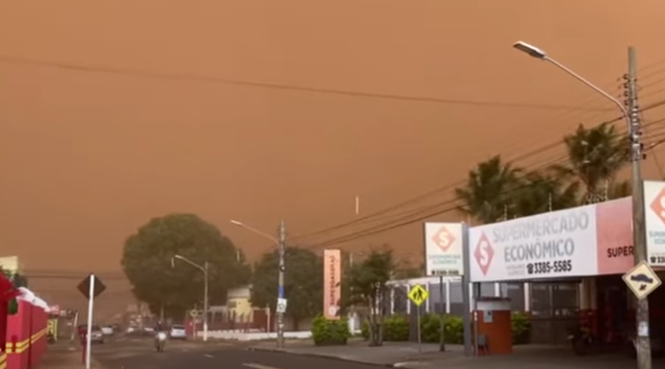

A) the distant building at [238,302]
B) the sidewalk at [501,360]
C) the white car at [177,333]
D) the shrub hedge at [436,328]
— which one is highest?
the distant building at [238,302]

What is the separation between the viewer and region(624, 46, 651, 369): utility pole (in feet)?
74.0

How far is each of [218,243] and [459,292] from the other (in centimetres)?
5919

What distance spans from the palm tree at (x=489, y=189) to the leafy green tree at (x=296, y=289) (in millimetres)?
37816

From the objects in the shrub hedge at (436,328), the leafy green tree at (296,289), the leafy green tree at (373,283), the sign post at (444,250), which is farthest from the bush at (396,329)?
the leafy green tree at (296,289)

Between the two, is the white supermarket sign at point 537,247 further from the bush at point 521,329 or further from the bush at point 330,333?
the bush at point 330,333

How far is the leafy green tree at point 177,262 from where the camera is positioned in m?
103

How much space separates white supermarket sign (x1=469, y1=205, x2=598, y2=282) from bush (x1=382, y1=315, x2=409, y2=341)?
2152cm

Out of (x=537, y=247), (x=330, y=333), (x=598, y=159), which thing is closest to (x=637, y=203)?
(x=537, y=247)

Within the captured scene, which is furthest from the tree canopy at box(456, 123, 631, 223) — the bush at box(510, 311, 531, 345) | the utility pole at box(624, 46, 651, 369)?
the utility pole at box(624, 46, 651, 369)

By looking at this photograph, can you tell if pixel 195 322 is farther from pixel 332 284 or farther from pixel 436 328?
pixel 436 328

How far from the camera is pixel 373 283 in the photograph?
51094 mm

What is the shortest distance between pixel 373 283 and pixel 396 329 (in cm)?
865

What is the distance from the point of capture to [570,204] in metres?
47.3

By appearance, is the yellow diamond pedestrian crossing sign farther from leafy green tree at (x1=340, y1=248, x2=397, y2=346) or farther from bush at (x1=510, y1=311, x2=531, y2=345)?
leafy green tree at (x1=340, y1=248, x2=397, y2=346)
